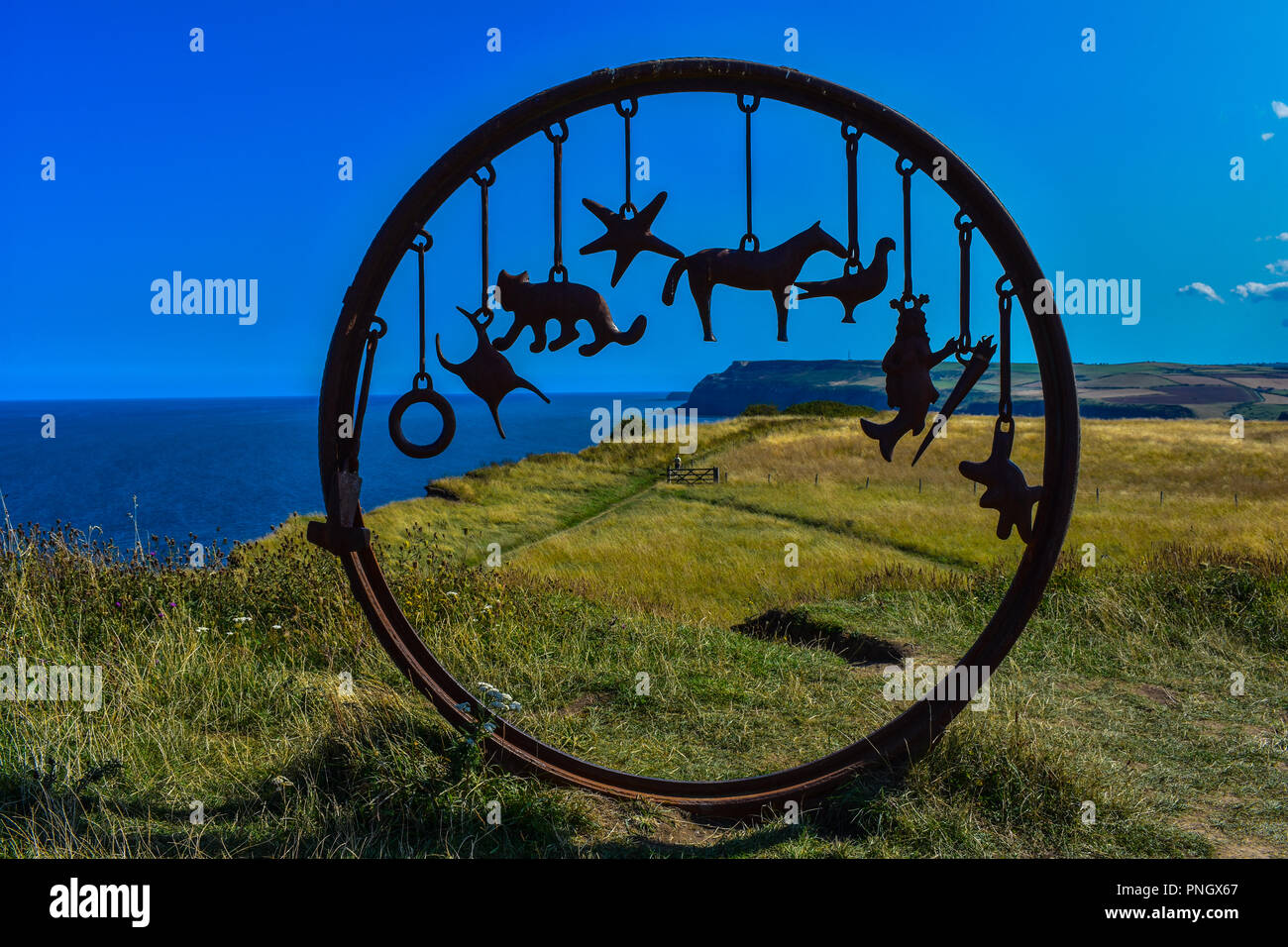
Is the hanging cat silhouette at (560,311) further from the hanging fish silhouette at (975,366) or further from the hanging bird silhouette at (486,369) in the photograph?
the hanging fish silhouette at (975,366)

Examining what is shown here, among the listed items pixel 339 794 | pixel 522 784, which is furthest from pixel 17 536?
pixel 522 784

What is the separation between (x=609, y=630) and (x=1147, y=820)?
432cm

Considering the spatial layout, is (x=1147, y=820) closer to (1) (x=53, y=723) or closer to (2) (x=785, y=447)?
(1) (x=53, y=723)

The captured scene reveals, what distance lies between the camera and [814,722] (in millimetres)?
6414

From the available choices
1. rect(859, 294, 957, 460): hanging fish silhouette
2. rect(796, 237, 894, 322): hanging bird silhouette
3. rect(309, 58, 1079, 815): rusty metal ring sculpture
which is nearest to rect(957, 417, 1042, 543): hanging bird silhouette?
rect(309, 58, 1079, 815): rusty metal ring sculpture

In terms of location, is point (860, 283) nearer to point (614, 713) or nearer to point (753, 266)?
point (753, 266)

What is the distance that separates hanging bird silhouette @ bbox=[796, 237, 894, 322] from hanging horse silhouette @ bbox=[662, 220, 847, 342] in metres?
0.12

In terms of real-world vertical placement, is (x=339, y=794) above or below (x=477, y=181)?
below

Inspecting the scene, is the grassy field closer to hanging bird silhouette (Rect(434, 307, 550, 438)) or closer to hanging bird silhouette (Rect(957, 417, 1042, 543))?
hanging bird silhouette (Rect(957, 417, 1042, 543))

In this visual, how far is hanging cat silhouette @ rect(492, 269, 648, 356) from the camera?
4.89 metres

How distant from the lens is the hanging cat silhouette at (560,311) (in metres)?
4.89

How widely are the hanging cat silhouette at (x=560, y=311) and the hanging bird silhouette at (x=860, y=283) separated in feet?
3.20

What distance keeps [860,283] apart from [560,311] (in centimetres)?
166

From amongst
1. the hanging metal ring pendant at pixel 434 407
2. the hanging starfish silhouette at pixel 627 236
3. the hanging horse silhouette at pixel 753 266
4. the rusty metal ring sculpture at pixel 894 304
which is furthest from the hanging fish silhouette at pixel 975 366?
the hanging metal ring pendant at pixel 434 407
